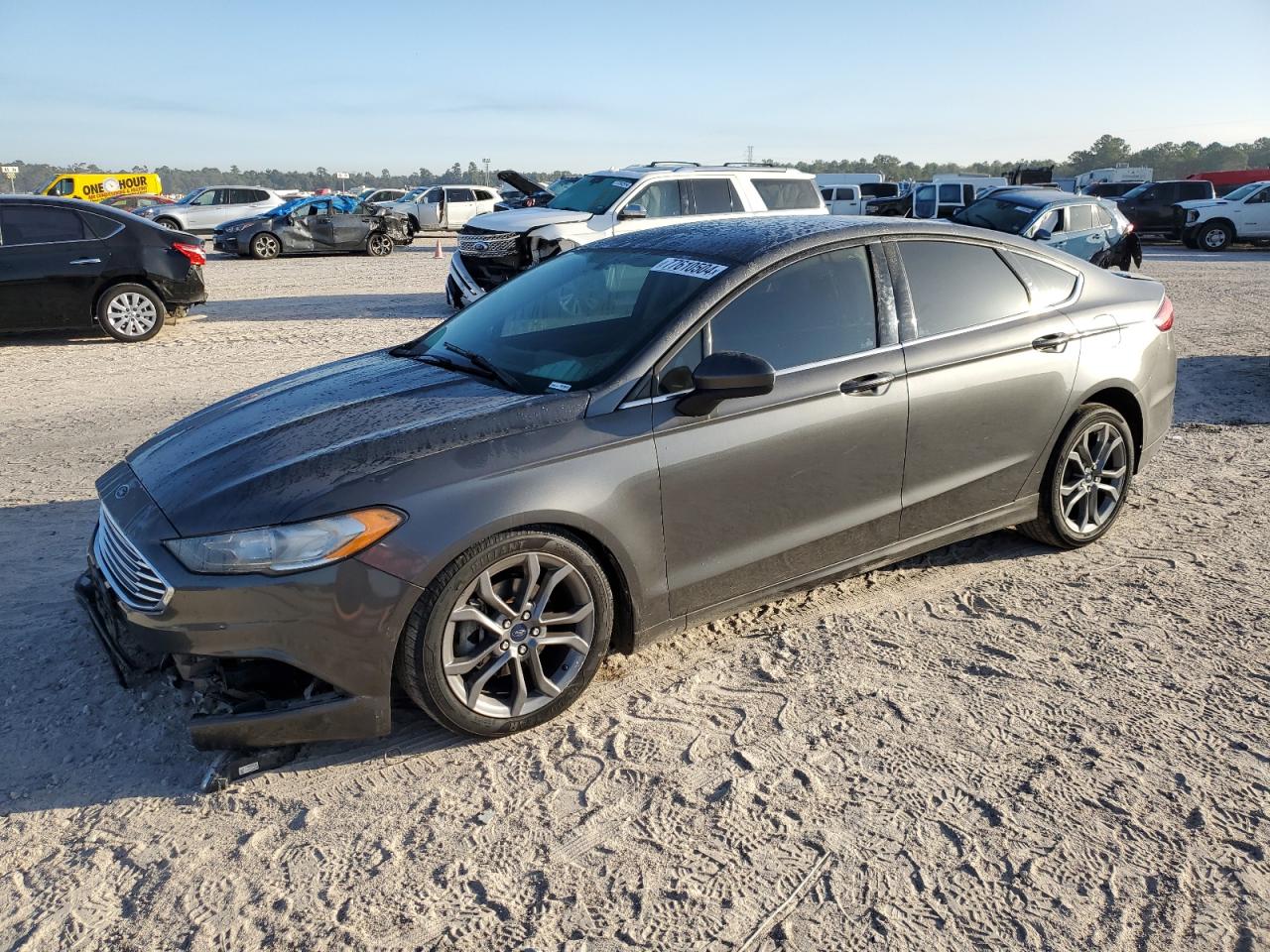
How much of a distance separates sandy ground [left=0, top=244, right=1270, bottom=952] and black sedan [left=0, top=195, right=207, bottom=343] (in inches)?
280

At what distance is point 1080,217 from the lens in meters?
16.0

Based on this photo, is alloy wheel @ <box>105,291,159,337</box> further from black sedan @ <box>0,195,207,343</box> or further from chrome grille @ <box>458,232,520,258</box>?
chrome grille @ <box>458,232,520,258</box>

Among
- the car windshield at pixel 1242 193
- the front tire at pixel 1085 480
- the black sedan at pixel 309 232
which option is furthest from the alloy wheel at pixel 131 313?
the car windshield at pixel 1242 193

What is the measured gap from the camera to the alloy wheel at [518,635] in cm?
312

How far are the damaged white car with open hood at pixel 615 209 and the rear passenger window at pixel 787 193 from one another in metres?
0.01

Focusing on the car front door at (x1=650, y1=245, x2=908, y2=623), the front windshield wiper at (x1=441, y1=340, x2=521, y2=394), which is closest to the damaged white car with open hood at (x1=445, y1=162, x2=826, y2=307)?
the front windshield wiper at (x1=441, y1=340, x2=521, y2=394)

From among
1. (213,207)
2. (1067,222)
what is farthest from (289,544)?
(213,207)

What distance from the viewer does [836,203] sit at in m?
35.7

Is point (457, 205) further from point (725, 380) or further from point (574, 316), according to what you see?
point (725, 380)

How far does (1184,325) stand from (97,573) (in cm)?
1275

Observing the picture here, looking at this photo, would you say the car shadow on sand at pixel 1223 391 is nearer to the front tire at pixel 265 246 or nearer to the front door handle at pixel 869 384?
the front door handle at pixel 869 384

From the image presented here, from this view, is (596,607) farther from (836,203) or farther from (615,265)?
(836,203)

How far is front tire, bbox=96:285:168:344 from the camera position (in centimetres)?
1080

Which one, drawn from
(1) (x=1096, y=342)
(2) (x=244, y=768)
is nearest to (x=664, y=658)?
(2) (x=244, y=768)
